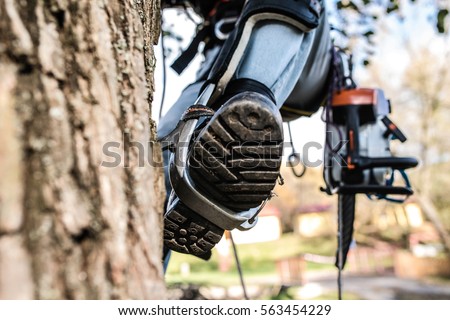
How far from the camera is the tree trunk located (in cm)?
40

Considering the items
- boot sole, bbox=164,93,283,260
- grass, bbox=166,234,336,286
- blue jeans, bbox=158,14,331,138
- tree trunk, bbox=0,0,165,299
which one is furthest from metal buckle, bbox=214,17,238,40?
grass, bbox=166,234,336,286

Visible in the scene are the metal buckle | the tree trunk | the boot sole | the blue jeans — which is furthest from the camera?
the metal buckle

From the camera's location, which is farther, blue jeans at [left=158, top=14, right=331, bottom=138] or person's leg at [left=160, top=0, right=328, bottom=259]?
blue jeans at [left=158, top=14, right=331, bottom=138]

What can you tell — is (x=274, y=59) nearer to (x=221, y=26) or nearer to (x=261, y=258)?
(x=221, y=26)

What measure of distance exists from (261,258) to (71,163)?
19.1 metres

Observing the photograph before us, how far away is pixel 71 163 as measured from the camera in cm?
45

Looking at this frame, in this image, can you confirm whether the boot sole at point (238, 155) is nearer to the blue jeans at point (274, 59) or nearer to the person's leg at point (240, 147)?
the person's leg at point (240, 147)

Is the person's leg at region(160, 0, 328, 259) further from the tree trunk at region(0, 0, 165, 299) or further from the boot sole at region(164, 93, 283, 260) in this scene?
the tree trunk at region(0, 0, 165, 299)

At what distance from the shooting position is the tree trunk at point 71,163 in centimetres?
40

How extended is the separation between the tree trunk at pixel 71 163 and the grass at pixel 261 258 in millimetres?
13507

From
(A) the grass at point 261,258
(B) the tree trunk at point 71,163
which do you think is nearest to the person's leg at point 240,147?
(B) the tree trunk at point 71,163

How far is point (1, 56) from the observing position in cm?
43

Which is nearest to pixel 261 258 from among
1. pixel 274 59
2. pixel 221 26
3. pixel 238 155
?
pixel 221 26

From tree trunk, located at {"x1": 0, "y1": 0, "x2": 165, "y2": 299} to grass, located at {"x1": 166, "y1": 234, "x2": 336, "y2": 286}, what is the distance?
13507 mm
